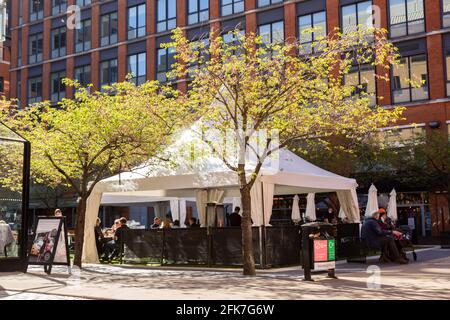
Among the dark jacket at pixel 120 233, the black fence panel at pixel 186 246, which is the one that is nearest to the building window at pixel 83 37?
the dark jacket at pixel 120 233

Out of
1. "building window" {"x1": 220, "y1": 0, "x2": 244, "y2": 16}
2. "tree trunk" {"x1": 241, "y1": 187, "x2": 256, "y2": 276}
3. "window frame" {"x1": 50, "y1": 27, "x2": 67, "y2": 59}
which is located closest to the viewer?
"tree trunk" {"x1": 241, "y1": 187, "x2": 256, "y2": 276}

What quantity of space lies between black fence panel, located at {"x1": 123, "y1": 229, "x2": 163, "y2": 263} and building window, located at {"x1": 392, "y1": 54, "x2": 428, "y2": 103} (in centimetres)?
2225

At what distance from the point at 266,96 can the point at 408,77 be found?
23.1 m

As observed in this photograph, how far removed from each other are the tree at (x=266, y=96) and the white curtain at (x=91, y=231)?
20.0ft

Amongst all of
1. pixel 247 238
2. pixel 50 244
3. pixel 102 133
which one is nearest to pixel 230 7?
pixel 102 133

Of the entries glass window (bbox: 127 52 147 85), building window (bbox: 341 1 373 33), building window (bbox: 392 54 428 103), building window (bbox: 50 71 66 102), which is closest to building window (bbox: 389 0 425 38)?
building window (bbox: 341 1 373 33)

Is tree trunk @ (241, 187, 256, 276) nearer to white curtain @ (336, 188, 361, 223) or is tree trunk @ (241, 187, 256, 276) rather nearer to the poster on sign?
the poster on sign

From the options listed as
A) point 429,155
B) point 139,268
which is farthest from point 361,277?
point 429,155

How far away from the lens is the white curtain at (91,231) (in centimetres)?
1814

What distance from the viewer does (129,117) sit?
1608 centimetres

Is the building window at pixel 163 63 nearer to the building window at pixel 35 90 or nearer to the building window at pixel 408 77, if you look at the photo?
the building window at pixel 35 90

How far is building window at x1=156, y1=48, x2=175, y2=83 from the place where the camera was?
141 ft
